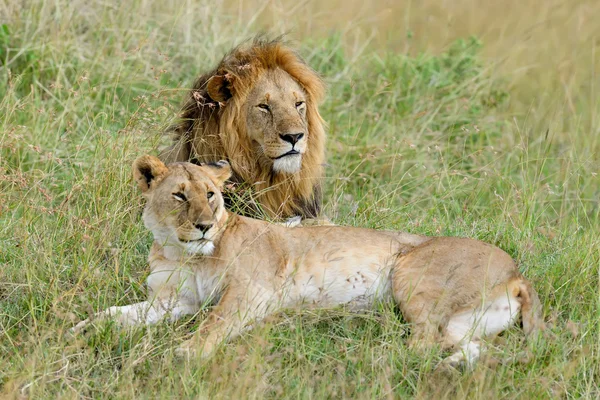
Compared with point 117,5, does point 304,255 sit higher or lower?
lower

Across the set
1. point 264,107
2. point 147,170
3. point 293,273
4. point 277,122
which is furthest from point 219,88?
point 293,273

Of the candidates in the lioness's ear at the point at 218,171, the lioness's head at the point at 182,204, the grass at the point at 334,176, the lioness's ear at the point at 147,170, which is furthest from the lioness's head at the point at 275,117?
the lioness's ear at the point at 147,170

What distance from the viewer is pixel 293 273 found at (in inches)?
156

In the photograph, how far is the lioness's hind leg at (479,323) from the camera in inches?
144

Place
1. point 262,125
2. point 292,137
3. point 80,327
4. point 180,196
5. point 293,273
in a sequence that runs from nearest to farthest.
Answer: point 80,327 → point 180,196 → point 293,273 → point 292,137 → point 262,125

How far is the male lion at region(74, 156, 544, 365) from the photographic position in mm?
3740

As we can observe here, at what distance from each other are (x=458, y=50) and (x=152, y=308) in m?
4.00

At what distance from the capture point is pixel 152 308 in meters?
3.89

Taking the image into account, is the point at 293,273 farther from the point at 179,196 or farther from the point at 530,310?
the point at 530,310

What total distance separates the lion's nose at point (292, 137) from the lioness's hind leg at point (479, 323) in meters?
1.31

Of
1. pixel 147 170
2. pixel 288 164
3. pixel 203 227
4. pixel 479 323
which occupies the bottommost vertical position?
pixel 479 323

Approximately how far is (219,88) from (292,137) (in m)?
0.47

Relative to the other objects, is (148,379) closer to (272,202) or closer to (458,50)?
(272,202)

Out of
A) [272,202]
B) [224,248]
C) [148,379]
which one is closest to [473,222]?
[272,202]
